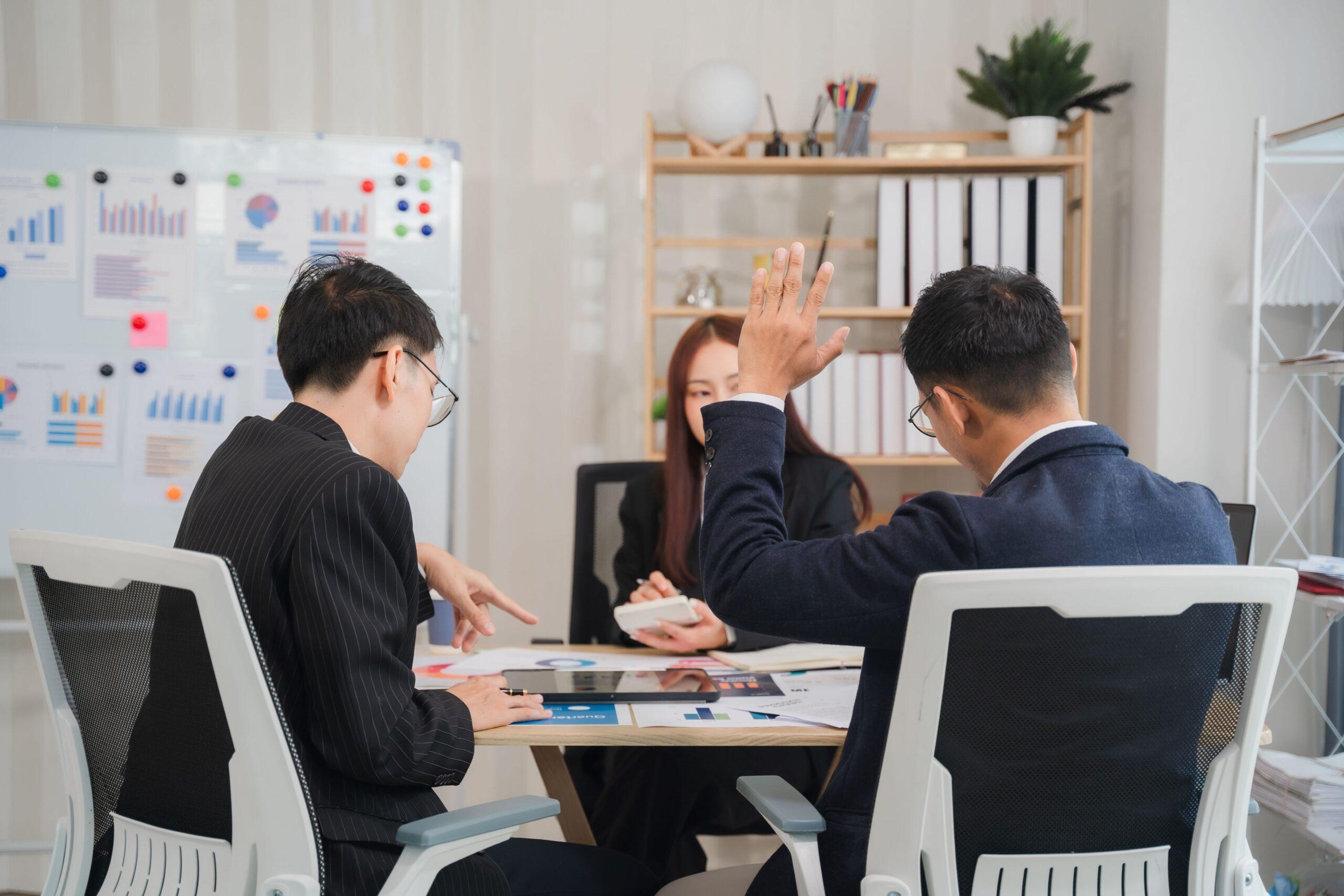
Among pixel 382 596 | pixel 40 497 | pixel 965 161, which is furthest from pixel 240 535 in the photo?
pixel 965 161

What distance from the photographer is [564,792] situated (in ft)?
5.47

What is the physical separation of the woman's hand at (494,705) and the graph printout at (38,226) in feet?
5.97

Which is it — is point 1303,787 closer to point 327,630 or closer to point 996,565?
point 996,565

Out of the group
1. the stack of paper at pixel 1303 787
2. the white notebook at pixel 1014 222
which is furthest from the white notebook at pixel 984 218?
the stack of paper at pixel 1303 787

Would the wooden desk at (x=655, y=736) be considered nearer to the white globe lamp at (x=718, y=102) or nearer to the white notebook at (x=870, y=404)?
the white notebook at (x=870, y=404)

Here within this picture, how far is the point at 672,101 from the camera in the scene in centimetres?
293

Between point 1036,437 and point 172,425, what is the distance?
219cm

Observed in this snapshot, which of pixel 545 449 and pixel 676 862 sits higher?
pixel 545 449

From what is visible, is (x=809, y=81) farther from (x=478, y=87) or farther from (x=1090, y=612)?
(x=1090, y=612)

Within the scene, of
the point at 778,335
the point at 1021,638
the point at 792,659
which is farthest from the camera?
the point at 792,659

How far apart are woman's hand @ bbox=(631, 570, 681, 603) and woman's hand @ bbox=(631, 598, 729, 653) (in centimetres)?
8

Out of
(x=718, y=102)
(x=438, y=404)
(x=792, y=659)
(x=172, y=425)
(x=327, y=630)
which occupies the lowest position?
(x=792, y=659)

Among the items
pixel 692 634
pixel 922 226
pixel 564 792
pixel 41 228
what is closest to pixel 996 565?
pixel 692 634

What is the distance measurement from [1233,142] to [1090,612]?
2.09m
